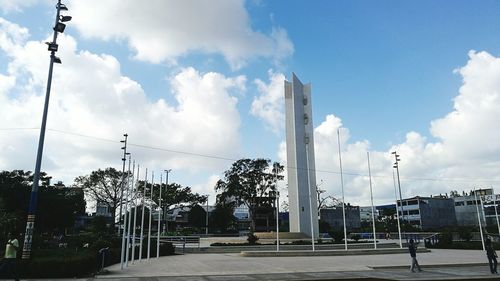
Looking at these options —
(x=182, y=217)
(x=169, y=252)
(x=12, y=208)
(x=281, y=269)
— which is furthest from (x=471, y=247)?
(x=182, y=217)

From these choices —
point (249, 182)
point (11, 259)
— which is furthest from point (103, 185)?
point (11, 259)

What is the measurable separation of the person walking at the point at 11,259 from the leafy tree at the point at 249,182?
53.4 metres

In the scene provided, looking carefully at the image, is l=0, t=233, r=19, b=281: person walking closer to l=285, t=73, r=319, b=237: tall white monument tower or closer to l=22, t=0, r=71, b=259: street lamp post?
l=22, t=0, r=71, b=259: street lamp post

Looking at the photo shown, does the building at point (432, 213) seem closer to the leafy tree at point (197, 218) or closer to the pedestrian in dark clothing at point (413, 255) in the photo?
the leafy tree at point (197, 218)

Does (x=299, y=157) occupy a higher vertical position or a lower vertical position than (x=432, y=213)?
higher

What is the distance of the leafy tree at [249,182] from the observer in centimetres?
6912

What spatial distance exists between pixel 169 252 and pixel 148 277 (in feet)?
51.7

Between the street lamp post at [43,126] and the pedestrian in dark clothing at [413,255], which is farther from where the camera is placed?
the pedestrian in dark clothing at [413,255]

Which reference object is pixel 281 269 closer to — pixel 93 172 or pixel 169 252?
pixel 169 252

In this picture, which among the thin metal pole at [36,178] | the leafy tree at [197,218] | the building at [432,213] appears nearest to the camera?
the thin metal pole at [36,178]

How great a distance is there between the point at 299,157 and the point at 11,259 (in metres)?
35.3

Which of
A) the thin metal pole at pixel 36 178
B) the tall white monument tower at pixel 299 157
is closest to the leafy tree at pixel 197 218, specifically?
the tall white monument tower at pixel 299 157

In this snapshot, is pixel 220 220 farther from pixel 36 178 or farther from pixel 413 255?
pixel 36 178

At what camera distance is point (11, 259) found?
51.1 feet
